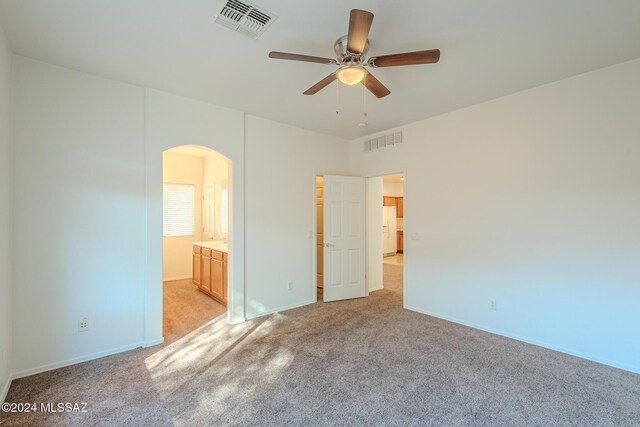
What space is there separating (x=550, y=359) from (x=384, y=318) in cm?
184

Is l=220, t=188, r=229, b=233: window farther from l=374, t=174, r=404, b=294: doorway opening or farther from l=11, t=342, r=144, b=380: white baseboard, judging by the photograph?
l=374, t=174, r=404, b=294: doorway opening

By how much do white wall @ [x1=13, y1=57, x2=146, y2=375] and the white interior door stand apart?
2.72 meters

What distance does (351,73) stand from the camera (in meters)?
2.18

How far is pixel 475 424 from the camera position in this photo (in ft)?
6.55

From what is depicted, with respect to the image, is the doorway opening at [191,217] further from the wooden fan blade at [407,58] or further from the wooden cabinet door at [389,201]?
the wooden cabinet door at [389,201]

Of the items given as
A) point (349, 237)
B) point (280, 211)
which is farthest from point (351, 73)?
point (349, 237)

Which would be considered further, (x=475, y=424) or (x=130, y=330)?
(x=130, y=330)

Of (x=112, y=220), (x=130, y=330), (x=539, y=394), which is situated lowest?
(x=539, y=394)

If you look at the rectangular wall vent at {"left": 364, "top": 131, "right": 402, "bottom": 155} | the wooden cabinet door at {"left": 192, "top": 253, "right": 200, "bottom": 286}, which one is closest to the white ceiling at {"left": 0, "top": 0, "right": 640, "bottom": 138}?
the rectangular wall vent at {"left": 364, "top": 131, "right": 402, "bottom": 155}

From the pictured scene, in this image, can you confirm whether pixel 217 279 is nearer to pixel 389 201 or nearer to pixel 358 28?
pixel 358 28

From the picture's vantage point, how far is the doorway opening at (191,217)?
5.35 metres

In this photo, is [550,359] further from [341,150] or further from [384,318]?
[341,150]

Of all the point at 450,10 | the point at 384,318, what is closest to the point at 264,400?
the point at 384,318

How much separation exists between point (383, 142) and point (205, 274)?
3924 millimetres
